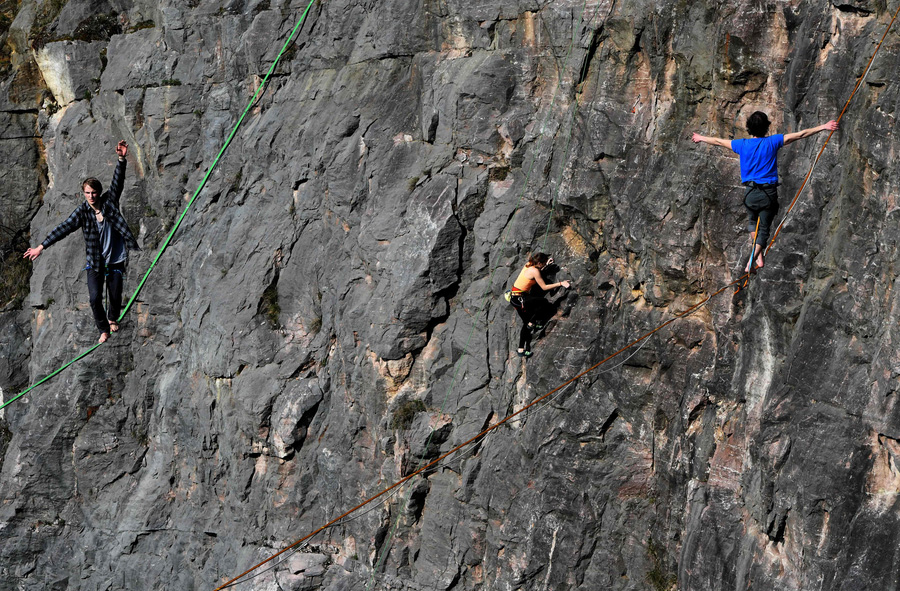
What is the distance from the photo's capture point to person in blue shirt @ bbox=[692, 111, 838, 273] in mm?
14320

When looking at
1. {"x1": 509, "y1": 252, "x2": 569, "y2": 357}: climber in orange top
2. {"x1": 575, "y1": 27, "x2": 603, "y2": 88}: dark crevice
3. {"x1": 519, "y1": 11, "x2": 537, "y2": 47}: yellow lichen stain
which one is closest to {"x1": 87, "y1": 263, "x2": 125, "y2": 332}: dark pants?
{"x1": 509, "y1": 252, "x2": 569, "y2": 357}: climber in orange top

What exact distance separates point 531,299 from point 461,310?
202 centimetres

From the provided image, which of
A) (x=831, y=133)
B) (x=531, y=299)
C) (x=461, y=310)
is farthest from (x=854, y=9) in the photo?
(x=461, y=310)

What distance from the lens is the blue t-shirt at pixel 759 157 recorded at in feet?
47.3

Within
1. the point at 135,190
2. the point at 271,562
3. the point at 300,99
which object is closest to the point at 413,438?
the point at 271,562

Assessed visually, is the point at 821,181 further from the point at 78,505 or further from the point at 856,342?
the point at 78,505

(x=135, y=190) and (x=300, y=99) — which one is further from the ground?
(x=300, y=99)

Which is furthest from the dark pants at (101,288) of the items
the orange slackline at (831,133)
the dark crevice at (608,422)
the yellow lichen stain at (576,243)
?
the orange slackline at (831,133)

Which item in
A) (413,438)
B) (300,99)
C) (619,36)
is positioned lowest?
(413,438)

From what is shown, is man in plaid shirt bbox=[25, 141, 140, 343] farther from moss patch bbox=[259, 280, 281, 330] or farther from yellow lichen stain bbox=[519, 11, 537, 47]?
yellow lichen stain bbox=[519, 11, 537, 47]

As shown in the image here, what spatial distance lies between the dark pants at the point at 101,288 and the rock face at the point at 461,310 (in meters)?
4.30

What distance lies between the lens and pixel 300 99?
23.2 m

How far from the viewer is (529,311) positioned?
727 inches

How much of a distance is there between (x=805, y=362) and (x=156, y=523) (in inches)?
636
